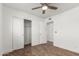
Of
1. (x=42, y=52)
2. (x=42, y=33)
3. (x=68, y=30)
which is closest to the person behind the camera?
(x=42, y=52)

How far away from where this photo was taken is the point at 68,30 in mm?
3531

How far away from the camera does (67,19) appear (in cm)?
362

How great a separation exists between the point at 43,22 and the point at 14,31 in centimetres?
273

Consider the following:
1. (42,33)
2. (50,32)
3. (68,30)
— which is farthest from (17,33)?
(50,32)

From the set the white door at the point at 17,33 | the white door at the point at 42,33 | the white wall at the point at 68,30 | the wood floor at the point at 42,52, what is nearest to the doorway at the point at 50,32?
the white door at the point at 42,33

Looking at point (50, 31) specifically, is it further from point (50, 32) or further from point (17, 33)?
point (17, 33)

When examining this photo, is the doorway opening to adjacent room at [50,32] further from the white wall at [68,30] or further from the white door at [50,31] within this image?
the white wall at [68,30]

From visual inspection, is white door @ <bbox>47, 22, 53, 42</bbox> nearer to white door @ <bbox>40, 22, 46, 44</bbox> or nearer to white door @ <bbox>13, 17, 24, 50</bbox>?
white door @ <bbox>40, 22, 46, 44</bbox>

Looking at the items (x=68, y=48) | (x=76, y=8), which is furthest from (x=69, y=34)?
(x=76, y=8)

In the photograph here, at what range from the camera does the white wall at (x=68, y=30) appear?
10.3 feet

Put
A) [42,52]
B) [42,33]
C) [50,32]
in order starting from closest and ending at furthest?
[42,52] < [42,33] < [50,32]

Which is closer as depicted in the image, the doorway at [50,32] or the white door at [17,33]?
the white door at [17,33]

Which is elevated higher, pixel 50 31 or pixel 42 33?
pixel 50 31

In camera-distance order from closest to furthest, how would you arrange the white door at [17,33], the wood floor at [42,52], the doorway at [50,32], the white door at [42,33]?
1. the wood floor at [42,52]
2. the white door at [17,33]
3. the white door at [42,33]
4. the doorway at [50,32]
